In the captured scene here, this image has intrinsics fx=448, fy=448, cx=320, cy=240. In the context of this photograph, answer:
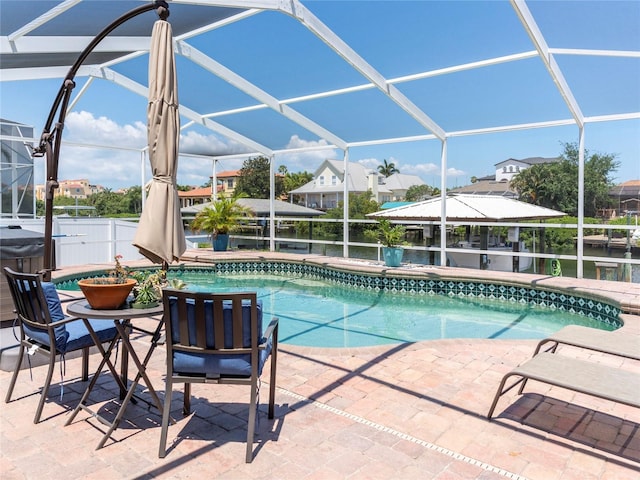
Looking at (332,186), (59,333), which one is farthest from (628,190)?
(332,186)

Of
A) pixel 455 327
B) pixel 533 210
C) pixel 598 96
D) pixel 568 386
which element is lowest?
pixel 455 327

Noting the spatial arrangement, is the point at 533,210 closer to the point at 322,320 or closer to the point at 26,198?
the point at 322,320

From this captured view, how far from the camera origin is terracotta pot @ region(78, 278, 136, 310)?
8.75ft

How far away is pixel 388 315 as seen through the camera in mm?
7230

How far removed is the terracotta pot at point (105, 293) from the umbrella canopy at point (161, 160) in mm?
321

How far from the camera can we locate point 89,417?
9.52ft

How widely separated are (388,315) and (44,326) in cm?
528

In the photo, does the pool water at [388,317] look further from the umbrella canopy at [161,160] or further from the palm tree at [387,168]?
the palm tree at [387,168]

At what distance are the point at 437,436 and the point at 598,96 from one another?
22.1 feet

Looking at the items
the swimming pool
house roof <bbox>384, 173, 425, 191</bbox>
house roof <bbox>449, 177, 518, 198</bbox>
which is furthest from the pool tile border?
house roof <bbox>384, 173, 425, 191</bbox>

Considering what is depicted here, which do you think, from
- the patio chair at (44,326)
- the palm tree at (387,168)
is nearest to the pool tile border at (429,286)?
the patio chair at (44,326)

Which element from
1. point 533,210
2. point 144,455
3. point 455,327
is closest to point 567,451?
point 144,455

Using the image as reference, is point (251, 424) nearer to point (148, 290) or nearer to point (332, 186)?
point (148, 290)

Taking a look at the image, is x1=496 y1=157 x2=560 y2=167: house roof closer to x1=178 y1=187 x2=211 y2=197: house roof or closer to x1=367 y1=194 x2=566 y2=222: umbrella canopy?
x1=367 y1=194 x2=566 y2=222: umbrella canopy
